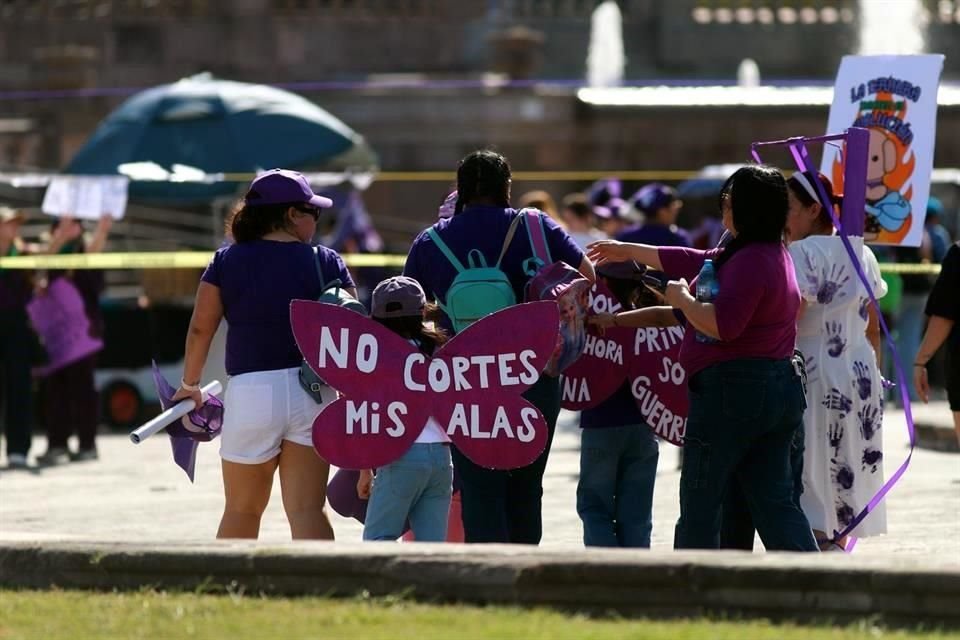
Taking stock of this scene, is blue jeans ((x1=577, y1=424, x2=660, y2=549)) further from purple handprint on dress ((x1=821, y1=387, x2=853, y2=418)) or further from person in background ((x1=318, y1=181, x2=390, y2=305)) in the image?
person in background ((x1=318, y1=181, x2=390, y2=305))

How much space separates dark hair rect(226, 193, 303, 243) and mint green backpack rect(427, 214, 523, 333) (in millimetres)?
597

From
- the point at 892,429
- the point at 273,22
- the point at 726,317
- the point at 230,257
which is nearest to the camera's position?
the point at 726,317

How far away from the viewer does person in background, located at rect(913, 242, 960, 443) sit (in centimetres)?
998

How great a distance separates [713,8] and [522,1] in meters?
2.24

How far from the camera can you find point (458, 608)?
704cm

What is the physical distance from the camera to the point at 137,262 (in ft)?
57.6

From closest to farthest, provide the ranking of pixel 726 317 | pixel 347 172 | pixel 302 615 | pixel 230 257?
1. pixel 302 615
2. pixel 726 317
3. pixel 230 257
4. pixel 347 172

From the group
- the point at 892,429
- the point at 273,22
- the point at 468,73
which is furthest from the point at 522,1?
the point at 892,429

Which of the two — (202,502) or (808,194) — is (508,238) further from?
(202,502)

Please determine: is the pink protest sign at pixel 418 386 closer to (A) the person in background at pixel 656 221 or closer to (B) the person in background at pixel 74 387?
(A) the person in background at pixel 656 221

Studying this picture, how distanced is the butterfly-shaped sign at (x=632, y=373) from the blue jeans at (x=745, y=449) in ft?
3.72

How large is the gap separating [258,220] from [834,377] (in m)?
2.25

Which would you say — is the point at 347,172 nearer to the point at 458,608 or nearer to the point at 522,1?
the point at 522,1

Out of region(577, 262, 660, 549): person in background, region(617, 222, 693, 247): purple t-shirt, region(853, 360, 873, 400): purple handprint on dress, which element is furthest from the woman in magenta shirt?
region(617, 222, 693, 247): purple t-shirt
